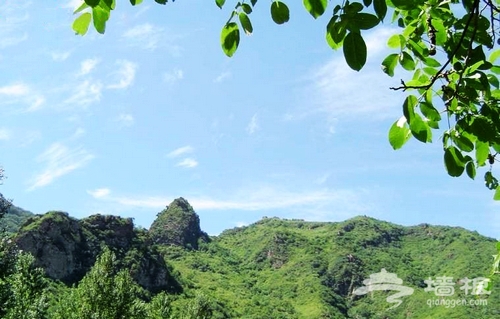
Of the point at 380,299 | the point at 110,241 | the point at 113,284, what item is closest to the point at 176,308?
the point at 110,241

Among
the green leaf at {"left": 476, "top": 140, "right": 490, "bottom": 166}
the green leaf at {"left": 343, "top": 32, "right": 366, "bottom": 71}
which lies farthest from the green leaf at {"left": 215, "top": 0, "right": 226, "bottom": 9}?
the green leaf at {"left": 476, "top": 140, "right": 490, "bottom": 166}

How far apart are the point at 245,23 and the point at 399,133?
0.61 m

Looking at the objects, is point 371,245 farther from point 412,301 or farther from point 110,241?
point 110,241

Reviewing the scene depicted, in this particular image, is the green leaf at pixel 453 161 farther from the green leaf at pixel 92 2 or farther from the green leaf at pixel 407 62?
the green leaf at pixel 92 2

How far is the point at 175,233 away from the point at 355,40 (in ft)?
461

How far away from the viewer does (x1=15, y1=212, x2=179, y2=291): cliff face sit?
74.8 m

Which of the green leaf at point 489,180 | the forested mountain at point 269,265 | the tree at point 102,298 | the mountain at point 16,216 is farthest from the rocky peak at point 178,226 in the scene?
the green leaf at point 489,180

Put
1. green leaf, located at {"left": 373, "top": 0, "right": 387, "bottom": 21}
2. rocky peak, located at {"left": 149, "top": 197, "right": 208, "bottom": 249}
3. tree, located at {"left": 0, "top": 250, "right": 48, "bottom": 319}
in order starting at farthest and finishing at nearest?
1. rocky peak, located at {"left": 149, "top": 197, "right": 208, "bottom": 249}
2. tree, located at {"left": 0, "top": 250, "right": 48, "bottom": 319}
3. green leaf, located at {"left": 373, "top": 0, "right": 387, "bottom": 21}

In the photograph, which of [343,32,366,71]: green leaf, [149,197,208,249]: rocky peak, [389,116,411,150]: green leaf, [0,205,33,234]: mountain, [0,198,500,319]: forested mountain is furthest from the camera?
[149,197,208,249]: rocky peak

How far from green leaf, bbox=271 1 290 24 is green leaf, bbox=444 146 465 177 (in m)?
0.69

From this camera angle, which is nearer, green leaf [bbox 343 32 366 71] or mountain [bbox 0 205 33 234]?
green leaf [bbox 343 32 366 71]

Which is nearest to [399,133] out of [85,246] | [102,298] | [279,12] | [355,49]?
[355,49]

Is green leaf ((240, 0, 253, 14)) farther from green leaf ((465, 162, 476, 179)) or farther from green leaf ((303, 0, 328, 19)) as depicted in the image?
green leaf ((465, 162, 476, 179))

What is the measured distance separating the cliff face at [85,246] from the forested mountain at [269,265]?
0.18 meters
